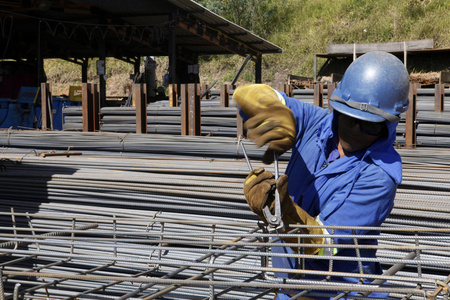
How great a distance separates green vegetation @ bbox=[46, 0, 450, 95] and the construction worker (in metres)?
18.9

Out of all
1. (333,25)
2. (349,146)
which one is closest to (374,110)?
(349,146)

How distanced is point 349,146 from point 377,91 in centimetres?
30

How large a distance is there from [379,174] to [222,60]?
26.2 metres

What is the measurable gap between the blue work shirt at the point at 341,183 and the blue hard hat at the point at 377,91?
9 centimetres

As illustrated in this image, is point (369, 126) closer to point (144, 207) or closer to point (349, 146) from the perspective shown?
point (349, 146)

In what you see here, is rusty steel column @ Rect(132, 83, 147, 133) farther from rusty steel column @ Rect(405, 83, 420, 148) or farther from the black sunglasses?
the black sunglasses

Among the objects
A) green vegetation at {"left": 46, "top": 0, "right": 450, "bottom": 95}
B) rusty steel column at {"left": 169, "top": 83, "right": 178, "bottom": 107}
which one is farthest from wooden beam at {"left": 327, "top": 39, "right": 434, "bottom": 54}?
rusty steel column at {"left": 169, "top": 83, "right": 178, "bottom": 107}

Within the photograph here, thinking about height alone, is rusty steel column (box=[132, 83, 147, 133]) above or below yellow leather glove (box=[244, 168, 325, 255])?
above

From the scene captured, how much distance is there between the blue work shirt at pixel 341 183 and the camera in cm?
220

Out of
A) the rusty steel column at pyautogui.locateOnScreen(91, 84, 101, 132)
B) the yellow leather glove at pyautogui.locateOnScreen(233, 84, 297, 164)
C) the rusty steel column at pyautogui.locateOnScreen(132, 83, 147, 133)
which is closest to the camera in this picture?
the yellow leather glove at pyautogui.locateOnScreen(233, 84, 297, 164)

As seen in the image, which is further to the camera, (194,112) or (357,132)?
(194,112)

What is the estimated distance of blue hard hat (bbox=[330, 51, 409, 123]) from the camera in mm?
2156

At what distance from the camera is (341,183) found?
226 cm

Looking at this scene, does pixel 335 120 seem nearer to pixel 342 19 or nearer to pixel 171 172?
pixel 171 172
